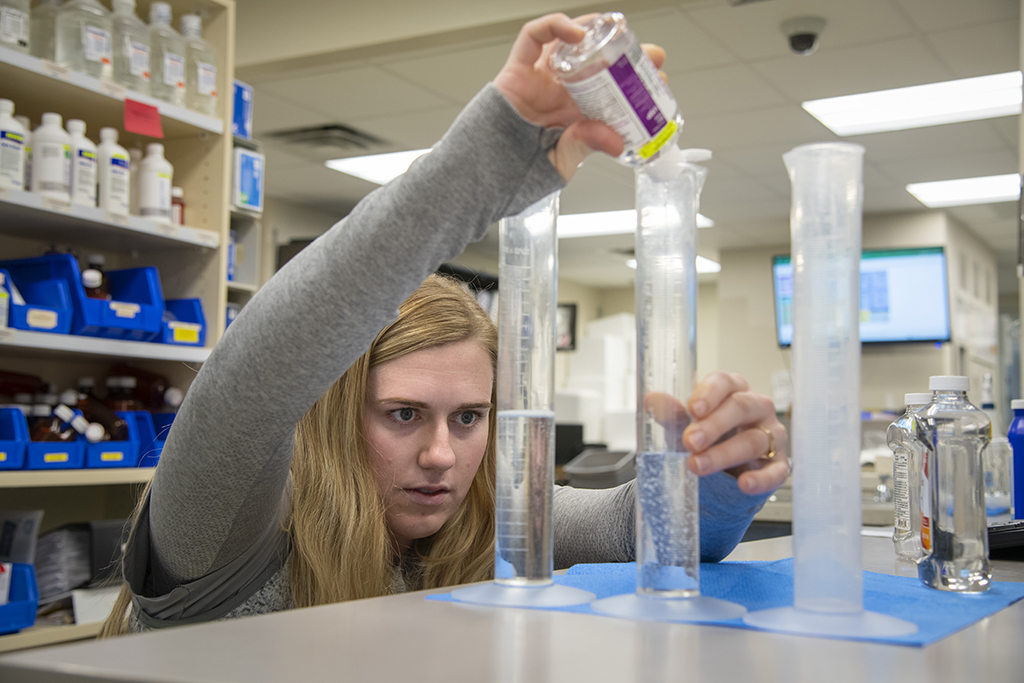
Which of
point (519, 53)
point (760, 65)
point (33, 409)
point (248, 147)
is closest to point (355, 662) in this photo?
point (519, 53)

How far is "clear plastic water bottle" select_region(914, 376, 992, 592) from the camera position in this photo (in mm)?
Answer: 765

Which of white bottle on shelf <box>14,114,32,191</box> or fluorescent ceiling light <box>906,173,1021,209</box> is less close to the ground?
fluorescent ceiling light <box>906,173,1021,209</box>

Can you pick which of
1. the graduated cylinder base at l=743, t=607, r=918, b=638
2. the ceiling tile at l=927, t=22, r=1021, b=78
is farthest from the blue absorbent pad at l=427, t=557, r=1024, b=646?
the ceiling tile at l=927, t=22, r=1021, b=78

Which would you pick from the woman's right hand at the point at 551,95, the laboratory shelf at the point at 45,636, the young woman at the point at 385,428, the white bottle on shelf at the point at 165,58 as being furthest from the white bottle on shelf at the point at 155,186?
the woman's right hand at the point at 551,95

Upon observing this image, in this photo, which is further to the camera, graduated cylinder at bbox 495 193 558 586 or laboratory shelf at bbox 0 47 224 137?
laboratory shelf at bbox 0 47 224 137

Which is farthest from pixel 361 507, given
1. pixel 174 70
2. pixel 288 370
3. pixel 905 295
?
pixel 905 295

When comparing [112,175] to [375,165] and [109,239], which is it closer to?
[109,239]

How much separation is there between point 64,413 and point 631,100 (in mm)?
2078

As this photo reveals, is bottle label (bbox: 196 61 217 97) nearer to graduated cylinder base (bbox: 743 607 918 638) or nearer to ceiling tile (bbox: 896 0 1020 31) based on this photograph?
ceiling tile (bbox: 896 0 1020 31)

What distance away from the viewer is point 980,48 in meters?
3.57

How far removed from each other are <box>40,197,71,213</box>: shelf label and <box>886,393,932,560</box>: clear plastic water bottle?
1932mm

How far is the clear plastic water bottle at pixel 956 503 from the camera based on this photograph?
2.51 ft

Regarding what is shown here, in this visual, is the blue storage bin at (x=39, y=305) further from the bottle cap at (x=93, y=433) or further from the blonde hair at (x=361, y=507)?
the blonde hair at (x=361, y=507)

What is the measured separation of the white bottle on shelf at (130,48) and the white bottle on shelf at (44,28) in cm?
15
